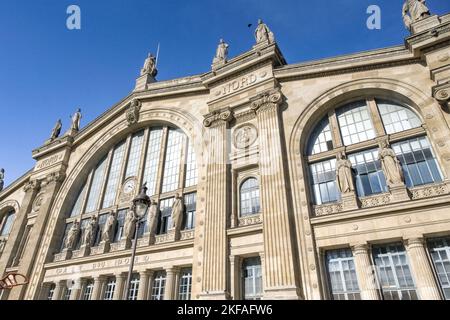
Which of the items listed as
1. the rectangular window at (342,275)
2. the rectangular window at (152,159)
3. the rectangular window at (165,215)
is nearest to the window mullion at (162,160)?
the rectangular window at (152,159)

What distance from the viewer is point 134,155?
23.3 m

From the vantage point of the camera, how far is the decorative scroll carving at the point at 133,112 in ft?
77.9

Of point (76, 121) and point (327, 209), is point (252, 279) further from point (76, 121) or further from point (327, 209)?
point (76, 121)

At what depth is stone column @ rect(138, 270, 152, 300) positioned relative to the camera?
1598cm

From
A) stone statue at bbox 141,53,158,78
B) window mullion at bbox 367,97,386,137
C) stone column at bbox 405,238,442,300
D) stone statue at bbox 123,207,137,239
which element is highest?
stone statue at bbox 141,53,158,78

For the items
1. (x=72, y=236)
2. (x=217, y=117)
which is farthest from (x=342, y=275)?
(x=72, y=236)

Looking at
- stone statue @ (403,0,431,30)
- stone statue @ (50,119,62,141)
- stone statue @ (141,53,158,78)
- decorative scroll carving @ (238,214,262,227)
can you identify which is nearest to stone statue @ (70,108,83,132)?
stone statue @ (50,119,62,141)

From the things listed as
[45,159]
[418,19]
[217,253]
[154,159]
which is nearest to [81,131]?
[45,159]

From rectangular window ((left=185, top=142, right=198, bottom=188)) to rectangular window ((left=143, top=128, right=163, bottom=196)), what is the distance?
2.68m

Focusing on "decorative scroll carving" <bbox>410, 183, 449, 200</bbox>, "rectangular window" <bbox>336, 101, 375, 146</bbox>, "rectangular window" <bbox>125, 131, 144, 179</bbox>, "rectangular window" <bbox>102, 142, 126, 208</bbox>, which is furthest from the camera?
"rectangular window" <bbox>125, 131, 144, 179</bbox>

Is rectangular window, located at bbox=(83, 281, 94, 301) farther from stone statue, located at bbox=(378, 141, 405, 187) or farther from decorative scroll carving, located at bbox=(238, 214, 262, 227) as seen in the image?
stone statue, located at bbox=(378, 141, 405, 187)

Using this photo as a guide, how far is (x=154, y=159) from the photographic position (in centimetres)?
2183

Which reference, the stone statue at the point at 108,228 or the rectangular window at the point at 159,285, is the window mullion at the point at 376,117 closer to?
the rectangular window at the point at 159,285

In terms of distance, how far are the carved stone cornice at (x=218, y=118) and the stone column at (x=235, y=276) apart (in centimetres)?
801
